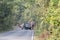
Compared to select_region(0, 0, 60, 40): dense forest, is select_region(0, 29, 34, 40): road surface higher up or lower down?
lower down

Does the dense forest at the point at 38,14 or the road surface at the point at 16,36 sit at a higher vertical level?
the dense forest at the point at 38,14

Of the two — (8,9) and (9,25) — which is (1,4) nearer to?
(8,9)

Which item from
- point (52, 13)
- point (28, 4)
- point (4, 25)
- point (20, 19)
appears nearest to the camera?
point (52, 13)

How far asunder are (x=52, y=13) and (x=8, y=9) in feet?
84.0

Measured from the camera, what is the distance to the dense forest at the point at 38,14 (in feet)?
41.0

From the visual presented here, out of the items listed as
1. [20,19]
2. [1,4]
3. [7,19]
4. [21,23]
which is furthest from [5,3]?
[21,23]

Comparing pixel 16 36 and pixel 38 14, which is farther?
pixel 16 36

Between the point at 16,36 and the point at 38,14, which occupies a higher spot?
the point at 38,14

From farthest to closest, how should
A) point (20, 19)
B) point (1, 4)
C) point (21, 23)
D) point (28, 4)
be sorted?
point (21, 23), point (20, 19), point (1, 4), point (28, 4)

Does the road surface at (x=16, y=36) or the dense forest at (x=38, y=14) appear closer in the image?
the dense forest at (x=38, y=14)

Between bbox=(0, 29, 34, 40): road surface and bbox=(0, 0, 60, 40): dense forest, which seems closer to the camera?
bbox=(0, 0, 60, 40): dense forest

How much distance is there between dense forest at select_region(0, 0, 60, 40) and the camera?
12511mm

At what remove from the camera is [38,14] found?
19.7 m

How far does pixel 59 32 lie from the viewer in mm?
12172
